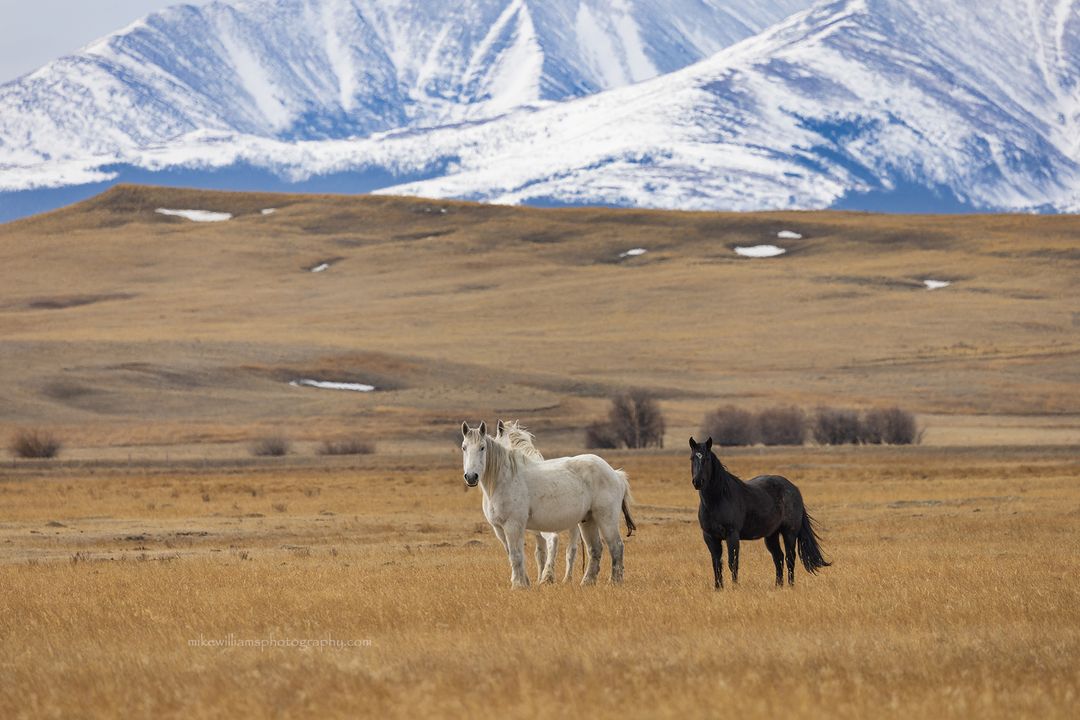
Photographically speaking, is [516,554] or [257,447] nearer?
[516,554]

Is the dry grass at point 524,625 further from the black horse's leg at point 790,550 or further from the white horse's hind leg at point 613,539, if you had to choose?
the white horse's hind leg at point 613,539

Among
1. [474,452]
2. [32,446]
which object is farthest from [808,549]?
[32,446]

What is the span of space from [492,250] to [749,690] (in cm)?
13955

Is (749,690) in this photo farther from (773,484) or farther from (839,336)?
(839,336)

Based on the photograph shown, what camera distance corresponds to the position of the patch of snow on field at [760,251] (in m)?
146

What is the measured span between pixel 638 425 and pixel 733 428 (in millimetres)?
4898

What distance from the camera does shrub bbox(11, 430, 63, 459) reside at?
189 ft

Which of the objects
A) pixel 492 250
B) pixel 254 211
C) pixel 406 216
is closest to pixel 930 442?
pixel 492 250

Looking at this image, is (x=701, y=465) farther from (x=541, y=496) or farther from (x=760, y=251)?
(x=760, y=251)

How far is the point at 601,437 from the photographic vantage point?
63250mm

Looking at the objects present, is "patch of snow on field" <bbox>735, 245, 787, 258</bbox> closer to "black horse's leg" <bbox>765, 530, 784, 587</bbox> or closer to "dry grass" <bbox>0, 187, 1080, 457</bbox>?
"dry grass" <bbox>0, 187, 1080, 457</bbox>

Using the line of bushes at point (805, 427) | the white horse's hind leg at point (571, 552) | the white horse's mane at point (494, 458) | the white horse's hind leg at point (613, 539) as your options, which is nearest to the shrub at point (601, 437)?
the line of bushes at point (805, 427)

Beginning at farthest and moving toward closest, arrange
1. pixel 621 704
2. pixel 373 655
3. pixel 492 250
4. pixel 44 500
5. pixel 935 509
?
pixel 492 250, pixel 44 500, pixel 935 509, pixel 373 655, pixel 621 704

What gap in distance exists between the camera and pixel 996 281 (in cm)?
12975
